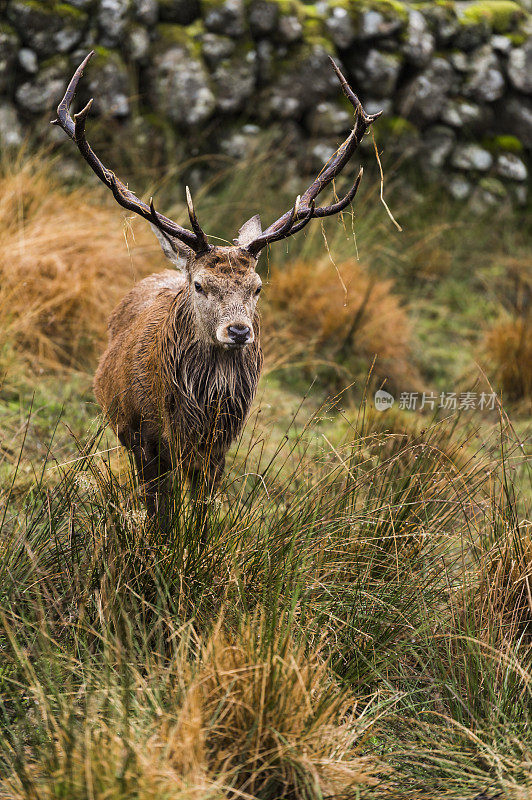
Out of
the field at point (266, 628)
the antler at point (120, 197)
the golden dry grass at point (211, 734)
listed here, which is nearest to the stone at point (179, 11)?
the field at point (266, 628)

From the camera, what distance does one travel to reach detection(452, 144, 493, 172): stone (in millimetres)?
8742

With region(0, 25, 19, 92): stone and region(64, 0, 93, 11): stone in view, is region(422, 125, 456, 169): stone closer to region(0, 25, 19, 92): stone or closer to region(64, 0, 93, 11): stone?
region(64, 0, 93, 11): stone

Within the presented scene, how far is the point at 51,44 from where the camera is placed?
716 cm

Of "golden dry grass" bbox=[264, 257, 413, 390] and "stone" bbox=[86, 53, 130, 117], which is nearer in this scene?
"golden dry grass" bbox=[264, 257, 413, 390]

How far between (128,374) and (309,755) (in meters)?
1.95

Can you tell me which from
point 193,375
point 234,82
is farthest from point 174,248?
point 234,82

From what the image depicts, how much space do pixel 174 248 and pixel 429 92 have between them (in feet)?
19.2

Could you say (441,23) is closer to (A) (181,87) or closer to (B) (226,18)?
(B) (226,18)

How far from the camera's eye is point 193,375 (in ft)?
11.8

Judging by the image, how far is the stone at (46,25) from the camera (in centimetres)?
705

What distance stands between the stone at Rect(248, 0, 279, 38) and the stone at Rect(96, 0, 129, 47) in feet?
3.80

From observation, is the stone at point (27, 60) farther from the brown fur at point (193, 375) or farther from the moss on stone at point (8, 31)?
the brown fur at point (193, 375)

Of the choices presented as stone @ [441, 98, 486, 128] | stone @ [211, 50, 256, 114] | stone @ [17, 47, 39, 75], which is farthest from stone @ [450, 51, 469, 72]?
stone @ [17, 47, 39, 75]

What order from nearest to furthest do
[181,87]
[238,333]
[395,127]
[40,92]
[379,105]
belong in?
[238,333] → [40,92] → [181,87] → [379,105] → [395,127]
